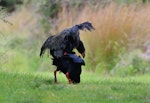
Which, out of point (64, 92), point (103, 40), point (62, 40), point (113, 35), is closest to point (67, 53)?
point (62, 40)

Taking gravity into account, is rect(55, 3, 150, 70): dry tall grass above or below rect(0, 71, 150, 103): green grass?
above

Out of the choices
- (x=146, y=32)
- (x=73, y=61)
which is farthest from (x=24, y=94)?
(x=146, y=32)

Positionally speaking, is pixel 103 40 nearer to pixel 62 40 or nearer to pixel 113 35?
pixel 113 35

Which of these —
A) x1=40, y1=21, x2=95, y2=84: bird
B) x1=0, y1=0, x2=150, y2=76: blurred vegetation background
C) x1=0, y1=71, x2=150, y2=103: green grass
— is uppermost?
x1=0, y1=0, x2=150, y2=76: blurred vegetation background

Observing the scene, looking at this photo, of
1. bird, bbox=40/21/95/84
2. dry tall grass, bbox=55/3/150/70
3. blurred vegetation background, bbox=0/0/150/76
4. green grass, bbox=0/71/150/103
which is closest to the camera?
green grass, bbox=0/71/150/103

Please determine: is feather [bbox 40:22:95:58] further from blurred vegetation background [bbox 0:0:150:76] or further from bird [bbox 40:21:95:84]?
blurred vegetation background [bbox 0:0:150:76]

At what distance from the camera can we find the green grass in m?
7.64

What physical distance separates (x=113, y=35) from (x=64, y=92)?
800 cm

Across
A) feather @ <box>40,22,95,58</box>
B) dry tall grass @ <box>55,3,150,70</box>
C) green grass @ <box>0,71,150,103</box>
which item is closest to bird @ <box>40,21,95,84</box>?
feather @ <box>40,22,95,58</box>

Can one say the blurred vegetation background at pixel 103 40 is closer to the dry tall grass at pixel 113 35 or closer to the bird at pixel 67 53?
the dry tall grass at pixel 113 35

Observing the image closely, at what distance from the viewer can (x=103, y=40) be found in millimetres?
15727

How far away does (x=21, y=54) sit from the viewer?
18031 mm

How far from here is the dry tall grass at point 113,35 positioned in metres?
15.5

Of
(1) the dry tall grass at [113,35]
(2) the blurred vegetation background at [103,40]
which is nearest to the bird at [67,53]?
(2) the blurred vegetation background at [103,40]
